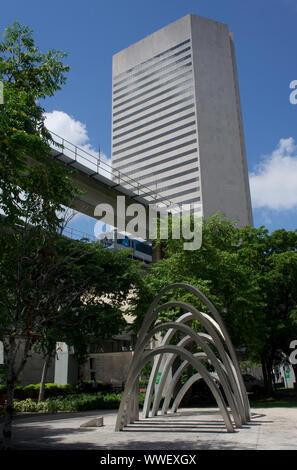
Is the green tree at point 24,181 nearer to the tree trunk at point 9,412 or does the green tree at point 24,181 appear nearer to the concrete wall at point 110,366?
the tree trunk at point 9,412

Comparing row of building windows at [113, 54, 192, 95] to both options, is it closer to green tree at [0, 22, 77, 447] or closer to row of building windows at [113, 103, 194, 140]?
row of building windows at [113, 103, 194, 140]

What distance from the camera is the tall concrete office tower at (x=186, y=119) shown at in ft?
293

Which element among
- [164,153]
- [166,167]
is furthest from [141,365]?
[164,153]

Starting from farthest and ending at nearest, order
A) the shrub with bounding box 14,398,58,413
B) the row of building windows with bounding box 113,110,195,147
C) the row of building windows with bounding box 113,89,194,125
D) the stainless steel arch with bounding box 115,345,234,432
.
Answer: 1. the row of building windows with bounding box 113,89,194,125
2. the row of building windows with bounding box 113,110,195,147
3. the shrub with bounding box 14,398,58,413
4. the stainless steel arch with bounding box 115,345,234,432

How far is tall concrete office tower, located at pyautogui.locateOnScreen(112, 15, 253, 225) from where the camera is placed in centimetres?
8938

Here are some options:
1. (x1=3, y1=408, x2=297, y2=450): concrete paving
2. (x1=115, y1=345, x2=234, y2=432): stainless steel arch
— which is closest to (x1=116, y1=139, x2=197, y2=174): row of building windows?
(x1=115, y1=345, x2=234, y2=432): stainless steel arch

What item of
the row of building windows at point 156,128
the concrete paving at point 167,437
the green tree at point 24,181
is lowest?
the concrete paving at point 167,437

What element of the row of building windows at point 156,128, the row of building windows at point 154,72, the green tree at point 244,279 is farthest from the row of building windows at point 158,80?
the green tree at point 244,279

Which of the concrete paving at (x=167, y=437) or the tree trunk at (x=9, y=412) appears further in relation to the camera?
the concrete paving at (x=167, y=437)

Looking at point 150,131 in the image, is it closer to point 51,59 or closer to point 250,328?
point 250,328

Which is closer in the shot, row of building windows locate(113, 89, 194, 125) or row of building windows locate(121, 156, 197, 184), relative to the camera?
row of building windows locate(121, 156, 197, 184)

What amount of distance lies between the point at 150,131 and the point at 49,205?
336ft

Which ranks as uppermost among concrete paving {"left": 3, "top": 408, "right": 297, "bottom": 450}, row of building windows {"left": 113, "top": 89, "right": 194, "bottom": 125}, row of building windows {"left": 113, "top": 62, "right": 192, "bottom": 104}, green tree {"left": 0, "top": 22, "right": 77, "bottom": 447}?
row of building windows {"left": 113, "top": 62, "right": 192, "bottom": 104}
